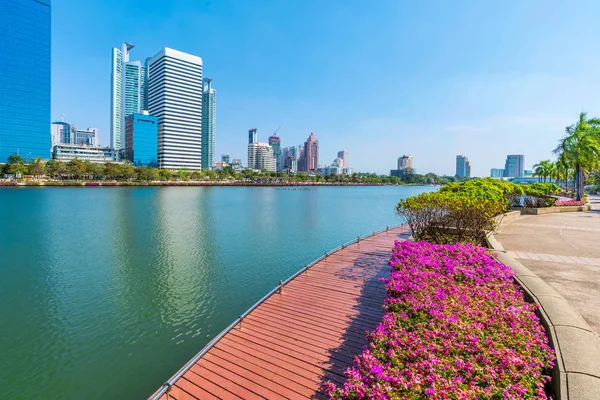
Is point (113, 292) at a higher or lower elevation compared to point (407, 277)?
lower

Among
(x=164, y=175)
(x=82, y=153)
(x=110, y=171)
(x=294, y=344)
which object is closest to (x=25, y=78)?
(x=82, y=153)

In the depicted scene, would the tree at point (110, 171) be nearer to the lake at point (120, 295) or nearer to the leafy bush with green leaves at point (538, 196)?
the lake at point (120, 295)

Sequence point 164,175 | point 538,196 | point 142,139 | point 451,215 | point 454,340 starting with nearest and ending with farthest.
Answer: point 454,340 < point 451,215 < point 538,196 < point 164,175 < point 142,139

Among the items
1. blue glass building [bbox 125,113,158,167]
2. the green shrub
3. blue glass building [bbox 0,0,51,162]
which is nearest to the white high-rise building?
blue glass building [bbox 125,113,158,167]

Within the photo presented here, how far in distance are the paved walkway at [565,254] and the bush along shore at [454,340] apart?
1.78 metres

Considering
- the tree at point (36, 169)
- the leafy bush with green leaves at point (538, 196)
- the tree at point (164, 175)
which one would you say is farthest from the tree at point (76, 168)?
the leafy bush with green leaves at point (538, 196)

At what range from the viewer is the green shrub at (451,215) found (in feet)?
47.6

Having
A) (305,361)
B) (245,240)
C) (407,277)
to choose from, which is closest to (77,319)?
(305,361)

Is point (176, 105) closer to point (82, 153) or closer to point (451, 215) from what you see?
point (82, 153)

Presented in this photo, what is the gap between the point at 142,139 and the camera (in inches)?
6265

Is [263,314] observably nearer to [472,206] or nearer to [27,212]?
[472,206]

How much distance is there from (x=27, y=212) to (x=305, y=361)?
4809 cm

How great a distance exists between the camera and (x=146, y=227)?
31.0m

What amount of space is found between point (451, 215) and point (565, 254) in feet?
15.7
